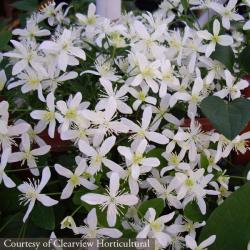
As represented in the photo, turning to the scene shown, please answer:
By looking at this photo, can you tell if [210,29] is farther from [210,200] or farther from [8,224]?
[8,224]

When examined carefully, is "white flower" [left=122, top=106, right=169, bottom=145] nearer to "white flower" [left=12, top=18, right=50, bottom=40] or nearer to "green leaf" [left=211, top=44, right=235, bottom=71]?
"green leaf" [left=211, top=44, right=235, bottom=71]

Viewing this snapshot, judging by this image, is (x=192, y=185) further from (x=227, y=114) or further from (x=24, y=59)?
(x=24, y=59)

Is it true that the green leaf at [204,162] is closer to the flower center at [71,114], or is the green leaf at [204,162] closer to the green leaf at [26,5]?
the flower center at [71,114]

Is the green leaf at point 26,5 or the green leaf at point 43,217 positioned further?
the green leaf at point 26,5

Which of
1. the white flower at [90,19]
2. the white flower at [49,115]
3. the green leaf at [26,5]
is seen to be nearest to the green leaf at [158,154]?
the white flower at [49,115]

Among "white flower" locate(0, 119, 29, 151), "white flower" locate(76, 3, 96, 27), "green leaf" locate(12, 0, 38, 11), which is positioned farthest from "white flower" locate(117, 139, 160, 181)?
"green leaf" locate(12, 0, 38, 11)
